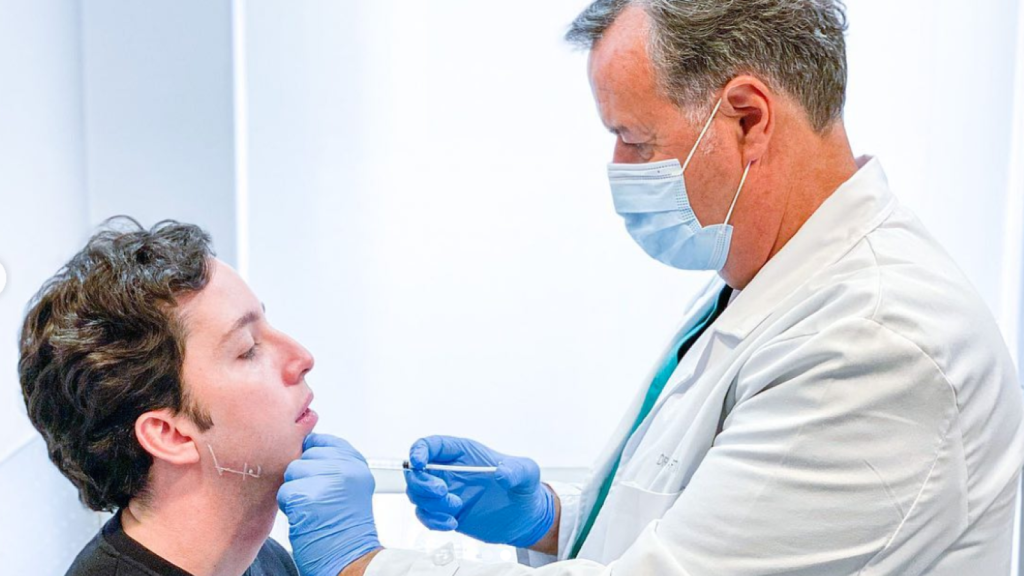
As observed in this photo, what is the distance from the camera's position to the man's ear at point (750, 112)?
3.70 ft

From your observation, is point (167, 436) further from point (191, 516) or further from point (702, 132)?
point (702, 132)

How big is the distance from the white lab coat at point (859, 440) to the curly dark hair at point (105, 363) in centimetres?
40

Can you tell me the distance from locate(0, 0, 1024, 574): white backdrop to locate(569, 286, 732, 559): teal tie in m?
0.74

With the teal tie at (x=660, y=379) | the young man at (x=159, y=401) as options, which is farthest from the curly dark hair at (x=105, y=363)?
the teal tie at (x=660, y=379)

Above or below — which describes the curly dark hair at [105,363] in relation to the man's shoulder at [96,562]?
above

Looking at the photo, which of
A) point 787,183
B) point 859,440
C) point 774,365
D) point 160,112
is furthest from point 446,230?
point 859,440

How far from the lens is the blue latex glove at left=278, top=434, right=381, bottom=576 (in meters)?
1.20

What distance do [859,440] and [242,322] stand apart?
862mm

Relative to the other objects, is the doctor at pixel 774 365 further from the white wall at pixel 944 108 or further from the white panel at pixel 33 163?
the white wall at pixel 944 108

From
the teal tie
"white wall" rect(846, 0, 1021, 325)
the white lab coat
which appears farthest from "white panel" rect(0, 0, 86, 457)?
"white wall" rect(846, 0, 1021, 325)

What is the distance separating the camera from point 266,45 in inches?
81.2

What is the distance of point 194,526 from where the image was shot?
1.28 meters

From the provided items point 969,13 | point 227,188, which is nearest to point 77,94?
point 227,188

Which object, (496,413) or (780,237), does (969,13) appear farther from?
(496,413)
